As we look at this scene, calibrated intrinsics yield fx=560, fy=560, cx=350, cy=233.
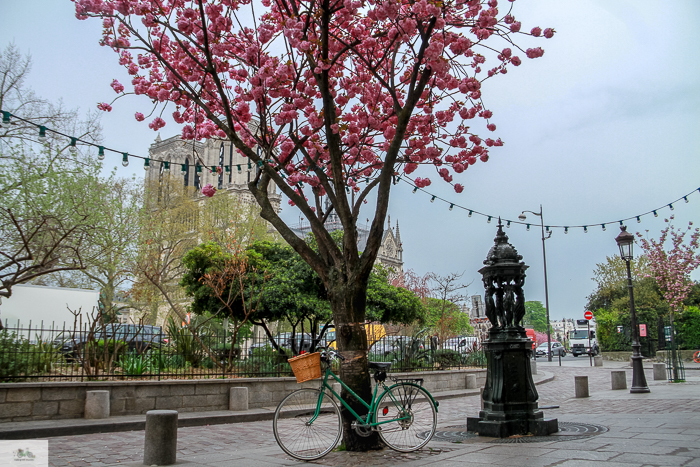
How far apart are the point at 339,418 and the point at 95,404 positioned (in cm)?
606

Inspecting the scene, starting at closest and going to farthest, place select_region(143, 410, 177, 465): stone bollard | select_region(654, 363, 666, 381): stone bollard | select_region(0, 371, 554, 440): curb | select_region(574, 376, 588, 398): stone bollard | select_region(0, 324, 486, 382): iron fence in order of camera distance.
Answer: select_region(143, 410, 177, 465): stone bollard, select_region(0, 371, 554, 440): curb, select_region(0, 324, 486, 382): iron fence, select_region(574, 376, 588, 398): stone bollard, select_region(654, 363, 666, 381): stone bollard

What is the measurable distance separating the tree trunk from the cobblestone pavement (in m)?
0.20

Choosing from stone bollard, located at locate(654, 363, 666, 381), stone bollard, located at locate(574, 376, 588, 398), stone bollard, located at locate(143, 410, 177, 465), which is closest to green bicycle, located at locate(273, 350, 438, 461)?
stone bollard, located at locate(143, 410, 177, 465)

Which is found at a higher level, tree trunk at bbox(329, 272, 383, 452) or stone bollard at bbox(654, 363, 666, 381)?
tree trunk at bbox(329, 272, 383, 452)

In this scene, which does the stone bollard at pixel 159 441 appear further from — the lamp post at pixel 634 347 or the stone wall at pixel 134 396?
the lamp post at pixel 634 347

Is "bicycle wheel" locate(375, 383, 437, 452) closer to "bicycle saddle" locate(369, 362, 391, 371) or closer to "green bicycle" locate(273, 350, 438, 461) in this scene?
"green bicycle" locate(273, 350, 438, 461)

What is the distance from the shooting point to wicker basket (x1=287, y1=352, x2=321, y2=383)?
6.17 m

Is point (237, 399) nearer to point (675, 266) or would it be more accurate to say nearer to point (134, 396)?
point (134, 396)

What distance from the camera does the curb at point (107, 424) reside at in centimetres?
873

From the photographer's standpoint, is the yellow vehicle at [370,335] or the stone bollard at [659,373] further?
the stone bollard at [659,373]

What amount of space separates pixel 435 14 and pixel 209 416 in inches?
340

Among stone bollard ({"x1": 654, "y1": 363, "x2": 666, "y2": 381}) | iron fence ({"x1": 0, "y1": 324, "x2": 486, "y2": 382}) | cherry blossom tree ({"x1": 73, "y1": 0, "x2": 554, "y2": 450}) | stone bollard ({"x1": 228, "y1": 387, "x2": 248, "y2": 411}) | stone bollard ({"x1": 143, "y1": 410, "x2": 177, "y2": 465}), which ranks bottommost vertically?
stone bollard ({"x1": 654, "y1": 363, "x2": 666, "y2": 381})

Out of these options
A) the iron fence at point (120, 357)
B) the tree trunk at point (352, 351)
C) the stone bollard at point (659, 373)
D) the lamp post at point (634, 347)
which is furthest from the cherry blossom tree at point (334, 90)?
the stone bollard at point (659, 373)

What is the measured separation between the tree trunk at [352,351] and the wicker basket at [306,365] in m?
0.62
